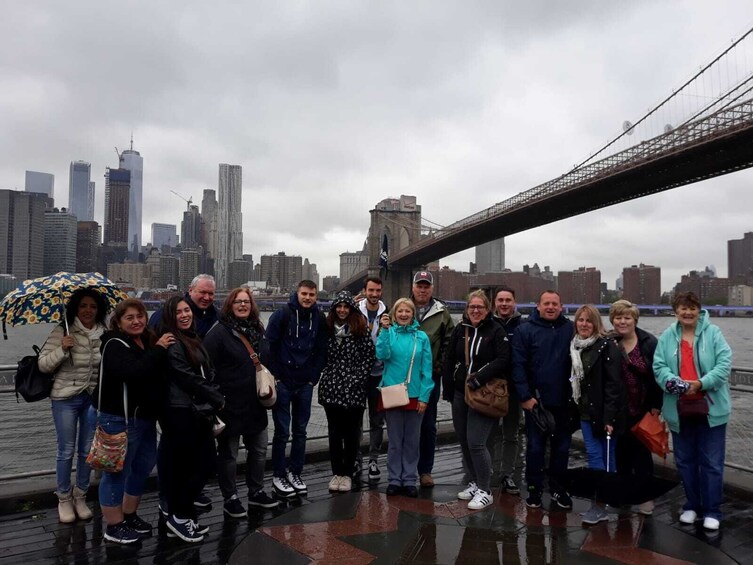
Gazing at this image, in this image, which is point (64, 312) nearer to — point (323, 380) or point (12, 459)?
point (323, 380)

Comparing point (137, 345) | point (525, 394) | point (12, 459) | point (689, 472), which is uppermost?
point (137, 345)

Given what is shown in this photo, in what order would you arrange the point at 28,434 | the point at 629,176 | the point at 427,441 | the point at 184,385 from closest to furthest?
the point at 184,385 < the point at 427,441 < the point at 28,434 < the point at 629,176

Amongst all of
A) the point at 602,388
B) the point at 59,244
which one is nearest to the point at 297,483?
the point at 602,388

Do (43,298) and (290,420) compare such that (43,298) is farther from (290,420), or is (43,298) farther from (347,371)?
(347,371)

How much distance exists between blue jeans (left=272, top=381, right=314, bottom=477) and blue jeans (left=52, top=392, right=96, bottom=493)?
113 cm

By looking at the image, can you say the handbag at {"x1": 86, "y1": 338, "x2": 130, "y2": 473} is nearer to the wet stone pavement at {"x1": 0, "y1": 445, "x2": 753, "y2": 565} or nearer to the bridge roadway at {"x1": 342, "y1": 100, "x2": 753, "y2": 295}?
the wet stone pavement at {"x1": 0, "y1": 445, "x2": 753, "y2": 565}

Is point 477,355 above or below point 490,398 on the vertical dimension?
above

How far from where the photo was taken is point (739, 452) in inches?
323

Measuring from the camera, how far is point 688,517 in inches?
130

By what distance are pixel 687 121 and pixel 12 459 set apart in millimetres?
25509

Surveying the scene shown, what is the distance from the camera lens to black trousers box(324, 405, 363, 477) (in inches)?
153

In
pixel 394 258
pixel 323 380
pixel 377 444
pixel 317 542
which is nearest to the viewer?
pixel 317 542

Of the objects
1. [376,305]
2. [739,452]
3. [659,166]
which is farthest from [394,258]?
[376,305]

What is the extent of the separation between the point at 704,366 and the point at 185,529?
10.2 ft
